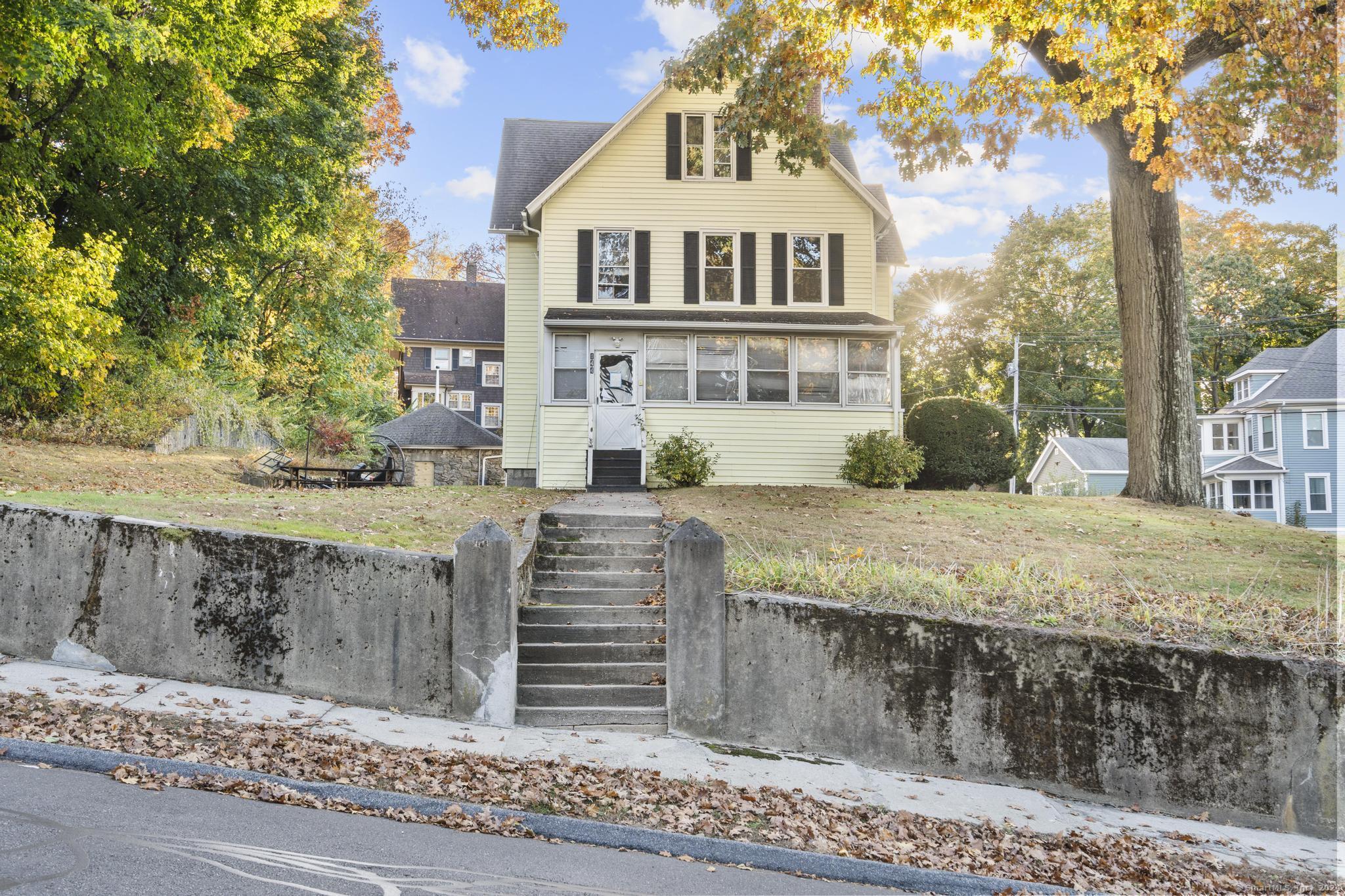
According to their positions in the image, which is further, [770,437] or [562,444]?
[770,437]

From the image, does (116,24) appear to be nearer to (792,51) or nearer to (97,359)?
(97,359)

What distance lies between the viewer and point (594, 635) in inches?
332

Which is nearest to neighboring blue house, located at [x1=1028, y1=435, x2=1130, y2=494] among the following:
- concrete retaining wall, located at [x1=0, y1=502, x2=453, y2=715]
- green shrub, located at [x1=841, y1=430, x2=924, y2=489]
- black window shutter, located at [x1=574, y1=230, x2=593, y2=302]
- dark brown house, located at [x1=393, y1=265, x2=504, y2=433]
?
green shrub, located at [x1=841, y1=430, x2=924, y2=489]

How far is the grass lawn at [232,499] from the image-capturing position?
9320mm

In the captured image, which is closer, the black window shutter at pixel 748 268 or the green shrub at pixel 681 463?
the green shrub at pixel 681 463

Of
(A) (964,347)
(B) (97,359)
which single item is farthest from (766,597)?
(A) (964,347)

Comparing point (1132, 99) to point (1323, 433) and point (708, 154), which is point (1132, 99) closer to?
point (708, 154)

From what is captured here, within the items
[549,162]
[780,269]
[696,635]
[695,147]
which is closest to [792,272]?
[780,269]

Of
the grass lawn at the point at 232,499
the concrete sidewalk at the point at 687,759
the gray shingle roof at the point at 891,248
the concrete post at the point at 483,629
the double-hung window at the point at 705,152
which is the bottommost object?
the concrete sidewalk at the point at 687,759

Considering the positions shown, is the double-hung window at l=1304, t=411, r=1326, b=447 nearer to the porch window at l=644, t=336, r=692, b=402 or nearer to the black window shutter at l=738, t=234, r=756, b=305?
the black window shutter at l=738, t=234, r=756, b=305

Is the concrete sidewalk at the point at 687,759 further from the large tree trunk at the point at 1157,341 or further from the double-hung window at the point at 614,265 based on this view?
the double-hung window at the point at 614,265

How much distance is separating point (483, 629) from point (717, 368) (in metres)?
12.6

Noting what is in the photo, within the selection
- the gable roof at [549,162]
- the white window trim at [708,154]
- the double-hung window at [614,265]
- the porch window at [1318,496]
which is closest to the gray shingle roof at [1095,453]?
the porch window at [1318,496]

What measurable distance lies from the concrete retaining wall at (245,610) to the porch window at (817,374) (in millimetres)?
13042
